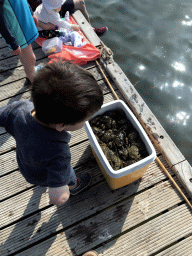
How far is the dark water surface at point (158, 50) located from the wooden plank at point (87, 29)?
0.63 meters

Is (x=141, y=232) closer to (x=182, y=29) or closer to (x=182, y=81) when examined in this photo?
(x=182, y=81)

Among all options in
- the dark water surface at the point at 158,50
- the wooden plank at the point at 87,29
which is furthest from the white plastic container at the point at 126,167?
the wooden plank at the point at 87,29

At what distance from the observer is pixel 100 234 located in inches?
71.2

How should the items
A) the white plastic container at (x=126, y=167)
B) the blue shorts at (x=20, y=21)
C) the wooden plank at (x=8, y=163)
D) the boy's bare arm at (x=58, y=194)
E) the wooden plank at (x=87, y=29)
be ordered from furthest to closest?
the wooden plank at (x=87, y=29), the wooden plank at (x=8, y=163), the blue shorts at (x=20, y=21), the white plastic container at (x=126, y=167), the boy's bare arm at (x=58, y=194)

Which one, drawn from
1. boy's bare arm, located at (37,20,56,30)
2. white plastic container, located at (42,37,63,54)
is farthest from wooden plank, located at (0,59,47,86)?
boy's bare arm, located at (37,20,56,30)

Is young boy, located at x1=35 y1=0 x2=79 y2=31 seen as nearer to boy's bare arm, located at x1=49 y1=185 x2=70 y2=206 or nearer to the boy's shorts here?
the boy's shorts

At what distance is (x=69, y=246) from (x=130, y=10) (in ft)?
14.2

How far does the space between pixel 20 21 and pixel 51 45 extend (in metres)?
0.93

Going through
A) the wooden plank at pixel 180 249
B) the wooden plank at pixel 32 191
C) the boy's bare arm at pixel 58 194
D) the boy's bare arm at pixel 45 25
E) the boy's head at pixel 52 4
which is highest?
the boy's head at pixel 52 4

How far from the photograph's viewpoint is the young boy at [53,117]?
939 millimetres

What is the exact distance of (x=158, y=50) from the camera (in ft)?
11.9

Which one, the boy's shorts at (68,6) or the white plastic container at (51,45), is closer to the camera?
the white plastic container at (51,45)

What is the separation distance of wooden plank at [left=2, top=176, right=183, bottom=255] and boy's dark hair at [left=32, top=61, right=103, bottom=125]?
3.92 ft

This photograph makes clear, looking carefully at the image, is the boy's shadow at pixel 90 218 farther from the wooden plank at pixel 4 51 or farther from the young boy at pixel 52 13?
the young boy at pixel 52 13
